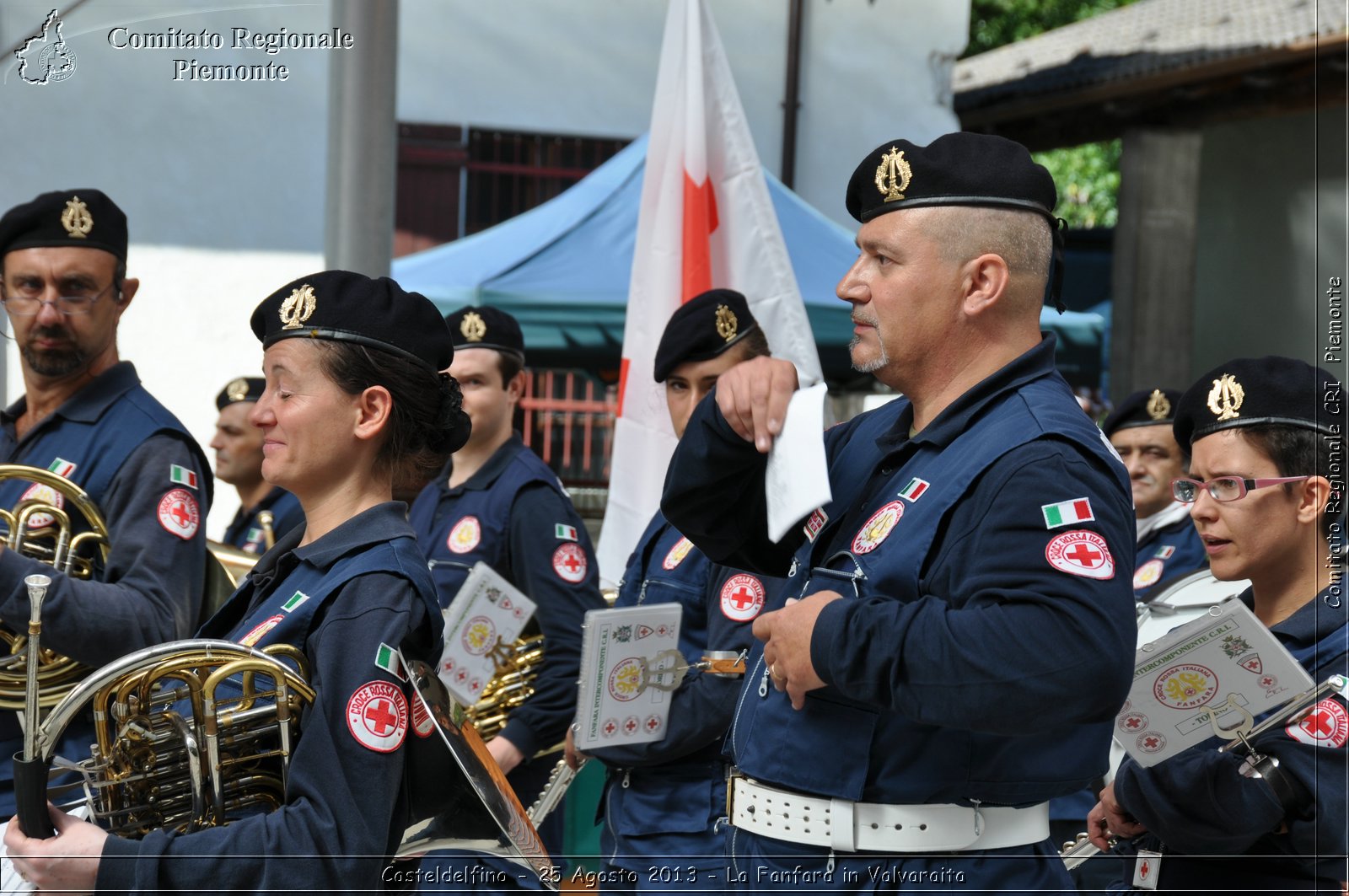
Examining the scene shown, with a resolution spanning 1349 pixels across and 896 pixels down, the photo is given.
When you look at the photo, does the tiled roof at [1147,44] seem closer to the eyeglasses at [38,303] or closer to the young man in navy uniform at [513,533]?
the young man in navy uniform at [513,533]


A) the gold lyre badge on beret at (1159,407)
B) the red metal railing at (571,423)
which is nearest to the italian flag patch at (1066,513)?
the gold lyre badge on beret at (1159,407)

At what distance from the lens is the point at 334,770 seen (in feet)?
6.96

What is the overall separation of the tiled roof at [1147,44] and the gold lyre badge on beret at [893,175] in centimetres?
779

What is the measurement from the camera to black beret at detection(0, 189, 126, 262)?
3.55 m

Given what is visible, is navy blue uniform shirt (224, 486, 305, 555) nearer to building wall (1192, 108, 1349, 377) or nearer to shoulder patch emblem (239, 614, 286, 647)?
shoulder patch emblem (239, 614, 286, 647)

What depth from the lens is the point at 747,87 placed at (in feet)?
32.3

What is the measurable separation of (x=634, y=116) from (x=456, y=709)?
797 centimetres

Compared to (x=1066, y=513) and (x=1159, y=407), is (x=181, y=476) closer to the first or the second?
(x=1066, y=513)

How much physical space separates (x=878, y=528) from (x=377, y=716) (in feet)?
2.72

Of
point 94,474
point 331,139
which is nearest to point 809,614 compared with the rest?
point 94,474

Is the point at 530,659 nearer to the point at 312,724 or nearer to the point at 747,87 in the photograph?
the point at 312,724

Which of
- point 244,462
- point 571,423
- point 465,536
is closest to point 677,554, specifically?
point 465,536

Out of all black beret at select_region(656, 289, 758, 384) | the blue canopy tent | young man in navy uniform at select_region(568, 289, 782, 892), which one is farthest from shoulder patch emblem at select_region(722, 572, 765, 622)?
the blue canopy tent

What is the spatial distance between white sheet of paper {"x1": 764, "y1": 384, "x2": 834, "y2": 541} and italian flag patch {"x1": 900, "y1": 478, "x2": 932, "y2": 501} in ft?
0.49
